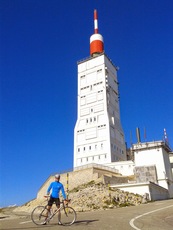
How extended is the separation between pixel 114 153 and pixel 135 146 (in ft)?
50.3

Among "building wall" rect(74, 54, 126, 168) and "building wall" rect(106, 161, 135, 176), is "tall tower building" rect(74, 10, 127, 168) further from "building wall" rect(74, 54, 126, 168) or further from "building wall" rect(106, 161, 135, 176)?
"building wall" rect(106, 161, 135, 176)

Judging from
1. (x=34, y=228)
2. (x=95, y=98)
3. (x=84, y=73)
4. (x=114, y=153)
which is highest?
(x=84, y=73)

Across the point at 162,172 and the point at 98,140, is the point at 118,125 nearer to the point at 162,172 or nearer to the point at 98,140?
the point at 98,140

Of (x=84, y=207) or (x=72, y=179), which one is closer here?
(x=84, y=207)

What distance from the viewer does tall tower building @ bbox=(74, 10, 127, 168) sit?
61.2 m

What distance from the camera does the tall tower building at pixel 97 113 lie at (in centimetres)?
6125

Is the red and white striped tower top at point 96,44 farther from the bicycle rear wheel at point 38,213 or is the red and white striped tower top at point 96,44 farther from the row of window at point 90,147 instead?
the bicycle rear wheel at point 38,213

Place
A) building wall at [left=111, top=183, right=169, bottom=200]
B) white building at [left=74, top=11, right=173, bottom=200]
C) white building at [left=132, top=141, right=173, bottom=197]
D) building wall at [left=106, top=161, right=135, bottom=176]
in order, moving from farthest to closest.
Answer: building wall at [left=106, top=161, right=135, bottom=176], white building at [left=74, top=11, right=173, bottom=200], white building at [left=132, top=141, right=173, bottom=197], building wall at [left=111, top=183, right=169, bottom=200]

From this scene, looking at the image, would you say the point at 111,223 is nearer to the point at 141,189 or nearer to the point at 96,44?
the point at 141,189

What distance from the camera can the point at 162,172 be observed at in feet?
142

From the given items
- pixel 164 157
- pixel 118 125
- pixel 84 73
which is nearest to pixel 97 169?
pixel 164 157

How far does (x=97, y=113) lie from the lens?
2589 inches

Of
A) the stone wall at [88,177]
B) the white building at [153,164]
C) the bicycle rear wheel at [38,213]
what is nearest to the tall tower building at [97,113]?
the white building at [153,164]

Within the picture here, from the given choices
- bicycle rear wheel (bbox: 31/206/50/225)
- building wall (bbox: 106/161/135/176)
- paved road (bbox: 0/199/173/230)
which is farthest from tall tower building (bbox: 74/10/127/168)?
bicycle rear wheel (bbox: 31/206/50/225)
